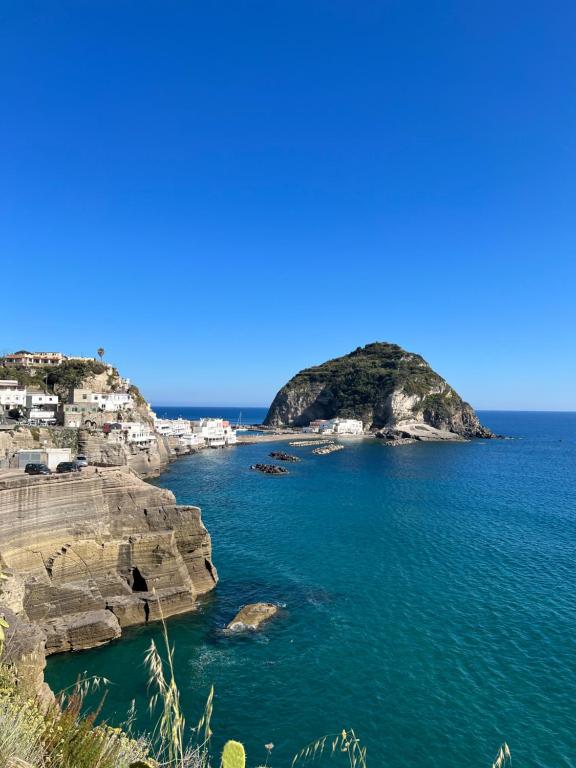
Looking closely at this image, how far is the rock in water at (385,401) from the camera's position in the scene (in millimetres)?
164000

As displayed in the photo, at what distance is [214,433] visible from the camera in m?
124

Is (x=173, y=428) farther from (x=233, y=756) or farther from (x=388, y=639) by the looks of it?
(x=233, y=756)

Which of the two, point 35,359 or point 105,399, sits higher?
point 35,359

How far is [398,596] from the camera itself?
30.0 m

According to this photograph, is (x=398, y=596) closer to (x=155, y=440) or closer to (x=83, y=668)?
(x=83, y=668)

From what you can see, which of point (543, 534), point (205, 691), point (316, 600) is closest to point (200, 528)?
point (316, 600)

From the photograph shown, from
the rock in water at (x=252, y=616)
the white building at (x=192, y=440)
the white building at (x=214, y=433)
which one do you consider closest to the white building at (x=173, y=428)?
the white building at (x=192, y=440)

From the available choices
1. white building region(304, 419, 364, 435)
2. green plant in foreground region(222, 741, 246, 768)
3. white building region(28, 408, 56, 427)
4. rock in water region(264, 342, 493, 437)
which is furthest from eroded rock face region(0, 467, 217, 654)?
rock in water region(264, 342, 493, 437)

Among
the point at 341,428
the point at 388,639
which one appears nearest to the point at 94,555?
the point at 388,639

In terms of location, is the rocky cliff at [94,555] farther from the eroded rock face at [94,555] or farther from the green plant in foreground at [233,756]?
the green plant in foreground at [233,756]

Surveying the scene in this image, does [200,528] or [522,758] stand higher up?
[200,528]

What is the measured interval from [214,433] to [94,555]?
321 ft

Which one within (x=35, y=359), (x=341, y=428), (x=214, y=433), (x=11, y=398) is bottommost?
(x=214, y=433)

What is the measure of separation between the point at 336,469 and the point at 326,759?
2708 inches
